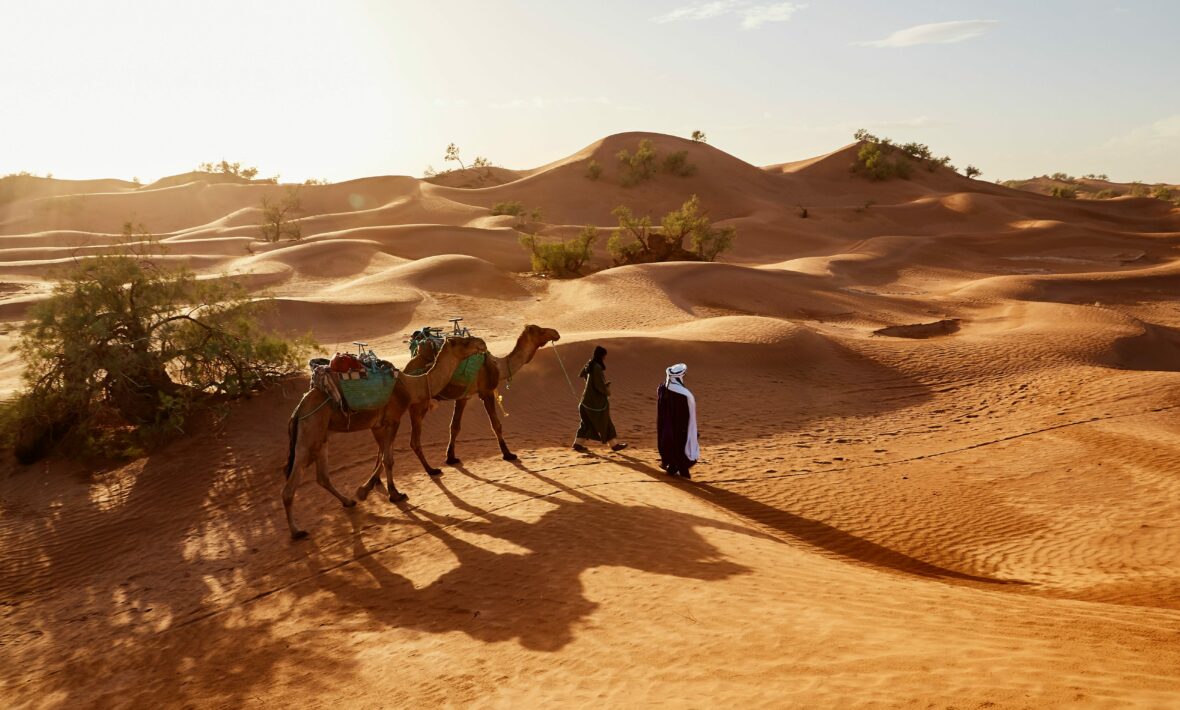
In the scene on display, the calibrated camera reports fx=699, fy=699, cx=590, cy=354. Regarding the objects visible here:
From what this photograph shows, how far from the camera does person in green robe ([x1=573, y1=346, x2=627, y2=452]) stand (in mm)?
11352

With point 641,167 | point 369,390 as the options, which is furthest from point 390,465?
point 641,167

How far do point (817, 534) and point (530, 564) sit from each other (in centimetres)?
383

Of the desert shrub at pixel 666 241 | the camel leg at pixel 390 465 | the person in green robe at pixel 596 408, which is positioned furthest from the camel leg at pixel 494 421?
the desert shrub at pixel 666 241

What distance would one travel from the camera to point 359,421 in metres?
8.91

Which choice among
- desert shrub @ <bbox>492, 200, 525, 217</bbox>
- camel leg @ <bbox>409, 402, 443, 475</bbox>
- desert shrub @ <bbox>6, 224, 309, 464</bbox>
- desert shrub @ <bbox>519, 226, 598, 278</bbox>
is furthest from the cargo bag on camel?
desert shrub @ <bbox>492, 200, 525, 217</bbox>

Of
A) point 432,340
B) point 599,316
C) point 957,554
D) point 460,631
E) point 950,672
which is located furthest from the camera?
point 599,316

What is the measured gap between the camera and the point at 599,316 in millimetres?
22438

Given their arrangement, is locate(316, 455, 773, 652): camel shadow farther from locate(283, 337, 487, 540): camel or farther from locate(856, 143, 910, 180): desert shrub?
locate(856, 143, 910, 180): desert shrub

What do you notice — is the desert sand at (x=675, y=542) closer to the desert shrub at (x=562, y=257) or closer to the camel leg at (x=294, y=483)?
the camel leg at (x=294, y=483)

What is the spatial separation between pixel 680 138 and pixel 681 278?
165 ft

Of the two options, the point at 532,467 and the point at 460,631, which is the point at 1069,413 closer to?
the point at 532,467

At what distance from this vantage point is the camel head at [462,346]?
→ 10.1 m

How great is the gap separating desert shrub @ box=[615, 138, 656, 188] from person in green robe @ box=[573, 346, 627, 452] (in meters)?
51.7

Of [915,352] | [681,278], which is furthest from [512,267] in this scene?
[915,352]
